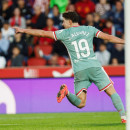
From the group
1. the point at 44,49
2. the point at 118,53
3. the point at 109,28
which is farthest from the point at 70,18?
the point at 109,28

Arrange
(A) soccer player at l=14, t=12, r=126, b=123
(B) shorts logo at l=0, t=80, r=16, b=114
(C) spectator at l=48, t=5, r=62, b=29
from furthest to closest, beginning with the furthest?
(C) spectator at l=48, t=5, r=62, b=29
(B) shorts logo at l=0, t=80, r=16, b=114
(A) soccer player at l=14, t=12, r=126, b=123

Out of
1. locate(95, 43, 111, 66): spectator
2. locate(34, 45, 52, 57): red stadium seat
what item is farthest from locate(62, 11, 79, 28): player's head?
locate(34, 45, 52, 57): red stadium seat

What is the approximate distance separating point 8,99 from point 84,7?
4.95 m

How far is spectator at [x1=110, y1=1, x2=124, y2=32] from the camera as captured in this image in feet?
52.4

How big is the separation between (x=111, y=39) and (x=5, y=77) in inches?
226

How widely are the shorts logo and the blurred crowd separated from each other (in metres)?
1.10

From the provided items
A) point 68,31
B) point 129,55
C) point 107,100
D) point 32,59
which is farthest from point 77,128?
point 32,59

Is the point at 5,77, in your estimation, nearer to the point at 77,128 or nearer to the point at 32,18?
the point at 32,18

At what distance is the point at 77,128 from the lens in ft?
25.3

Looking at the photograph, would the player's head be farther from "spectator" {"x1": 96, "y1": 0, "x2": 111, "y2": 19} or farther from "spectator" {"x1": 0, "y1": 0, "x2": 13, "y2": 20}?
"spectator" {"x1": 0, "y1": 0, "x2": 13, "y2": 20}

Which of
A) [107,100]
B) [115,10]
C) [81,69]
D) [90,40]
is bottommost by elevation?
[107,100]

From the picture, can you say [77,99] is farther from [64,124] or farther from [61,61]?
[61,61]

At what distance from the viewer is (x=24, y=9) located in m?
16.6

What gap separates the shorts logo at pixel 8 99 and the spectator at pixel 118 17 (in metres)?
4.69
